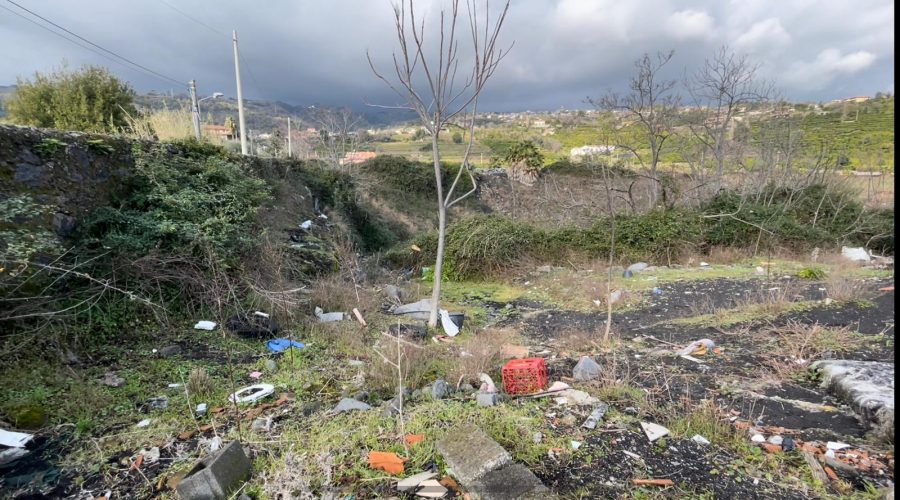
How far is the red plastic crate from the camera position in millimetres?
3162

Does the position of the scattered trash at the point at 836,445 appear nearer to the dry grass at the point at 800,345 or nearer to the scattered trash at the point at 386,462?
the dry grass at the point at 800,345

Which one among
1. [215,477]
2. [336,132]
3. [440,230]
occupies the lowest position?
[215,477]

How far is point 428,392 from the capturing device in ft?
10.1

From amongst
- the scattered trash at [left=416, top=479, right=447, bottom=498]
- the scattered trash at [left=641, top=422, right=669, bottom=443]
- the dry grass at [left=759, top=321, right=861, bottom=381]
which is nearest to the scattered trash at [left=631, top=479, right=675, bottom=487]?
the scattered trash at [left=641, top=422, right=669, bottom=443]

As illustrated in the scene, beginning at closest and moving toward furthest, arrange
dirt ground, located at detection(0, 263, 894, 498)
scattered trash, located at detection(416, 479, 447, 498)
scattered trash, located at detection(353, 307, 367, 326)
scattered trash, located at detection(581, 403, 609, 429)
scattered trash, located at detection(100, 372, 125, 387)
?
scattered trash, located at detection(416, 479, 447, 498) < dirt ground, located at detection(0, 263, 894, 498) < scattered trash, located at detection(581, 403, 609, 429) < scattered trash, located at detection(100, 372, 125, 387) < scattered trash, located at detection(353, 307, 367, 326)

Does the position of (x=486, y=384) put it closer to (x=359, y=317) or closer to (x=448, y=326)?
(x=448, y=326)

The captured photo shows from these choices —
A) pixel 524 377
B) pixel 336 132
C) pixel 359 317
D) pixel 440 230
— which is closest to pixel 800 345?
pixel 524 377

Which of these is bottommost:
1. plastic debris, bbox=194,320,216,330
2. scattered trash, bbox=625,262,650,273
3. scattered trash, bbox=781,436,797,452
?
scattered trash, bbox=625,262,650,273

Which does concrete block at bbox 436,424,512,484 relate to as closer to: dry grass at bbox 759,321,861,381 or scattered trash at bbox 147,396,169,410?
scattered trash at bbox 147,396,169,410

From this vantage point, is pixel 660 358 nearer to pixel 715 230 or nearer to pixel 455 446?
pixel 455 446

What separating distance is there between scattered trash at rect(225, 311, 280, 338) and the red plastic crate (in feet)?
8.76

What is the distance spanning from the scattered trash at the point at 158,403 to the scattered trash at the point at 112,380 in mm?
433

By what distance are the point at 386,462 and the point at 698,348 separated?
10.6 feet

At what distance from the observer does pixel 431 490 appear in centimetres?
206
